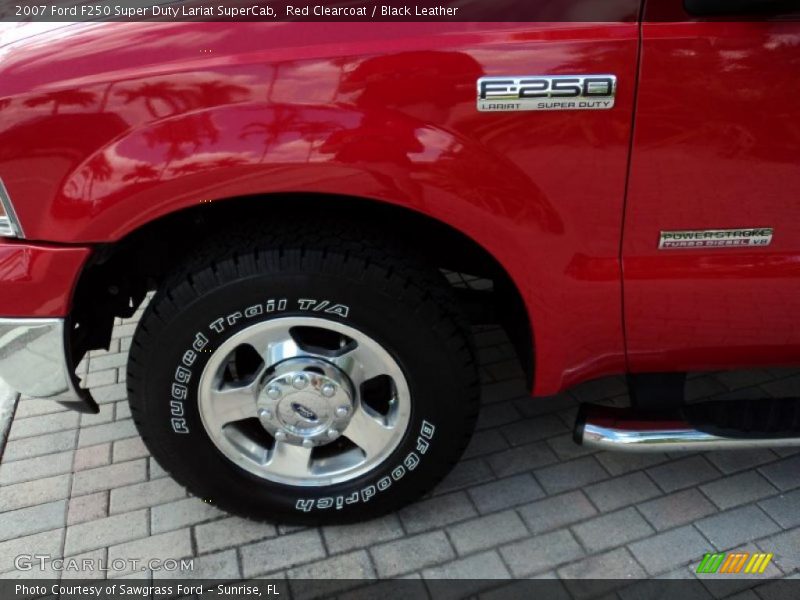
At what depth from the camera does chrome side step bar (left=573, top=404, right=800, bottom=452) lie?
2.16 m

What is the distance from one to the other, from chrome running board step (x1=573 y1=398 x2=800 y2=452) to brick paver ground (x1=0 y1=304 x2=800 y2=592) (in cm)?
35

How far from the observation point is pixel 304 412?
219cm

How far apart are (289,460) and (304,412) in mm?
208

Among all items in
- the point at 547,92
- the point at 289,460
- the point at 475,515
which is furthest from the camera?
the point at 475,515

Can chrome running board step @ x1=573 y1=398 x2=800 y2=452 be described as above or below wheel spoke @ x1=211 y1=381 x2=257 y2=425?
below

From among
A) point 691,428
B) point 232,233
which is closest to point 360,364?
point 232,233

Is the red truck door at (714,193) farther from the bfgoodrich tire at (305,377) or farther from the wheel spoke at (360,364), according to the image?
the wheel spoke at (360,364)

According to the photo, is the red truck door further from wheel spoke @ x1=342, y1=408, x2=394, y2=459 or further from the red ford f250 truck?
wheel spoke @ x1=342, y1=408, x2=394, y2=459

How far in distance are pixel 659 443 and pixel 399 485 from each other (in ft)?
2.65

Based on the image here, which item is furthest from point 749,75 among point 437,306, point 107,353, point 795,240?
point 107,353

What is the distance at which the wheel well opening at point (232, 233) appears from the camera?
208 cm

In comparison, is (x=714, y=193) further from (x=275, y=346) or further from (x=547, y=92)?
(x=275, y=346)

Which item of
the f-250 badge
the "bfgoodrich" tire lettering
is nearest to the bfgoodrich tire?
the "bfgoodrich" tire lettering

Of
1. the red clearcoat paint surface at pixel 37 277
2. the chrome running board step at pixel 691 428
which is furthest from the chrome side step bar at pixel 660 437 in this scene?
the red clearcoat paint surface at pixel 37 277
